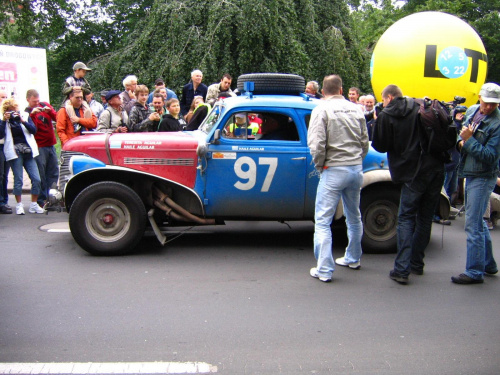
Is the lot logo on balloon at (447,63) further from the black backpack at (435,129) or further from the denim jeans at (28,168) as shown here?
the denim jeans at (28,168)

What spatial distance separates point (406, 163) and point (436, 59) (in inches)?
226

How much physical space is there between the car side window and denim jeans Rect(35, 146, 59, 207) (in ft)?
13.0

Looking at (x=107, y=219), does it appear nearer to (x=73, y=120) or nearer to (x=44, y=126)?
(x=73, y=120)

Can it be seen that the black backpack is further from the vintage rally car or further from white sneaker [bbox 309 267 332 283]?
white sneaker [bbox 309 267 332 283]

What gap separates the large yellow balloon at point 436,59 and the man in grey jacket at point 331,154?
5531 mm

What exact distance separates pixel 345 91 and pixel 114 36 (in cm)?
1077

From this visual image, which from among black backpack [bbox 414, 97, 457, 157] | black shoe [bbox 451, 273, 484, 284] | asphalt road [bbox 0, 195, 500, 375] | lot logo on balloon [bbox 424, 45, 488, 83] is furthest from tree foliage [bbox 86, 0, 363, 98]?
black shoe [bbox 451, 273, 484, 284]

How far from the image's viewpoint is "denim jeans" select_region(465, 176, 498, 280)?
5273 mm

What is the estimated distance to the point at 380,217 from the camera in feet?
21.1

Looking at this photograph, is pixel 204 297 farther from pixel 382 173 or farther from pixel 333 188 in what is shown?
pixel 382 173

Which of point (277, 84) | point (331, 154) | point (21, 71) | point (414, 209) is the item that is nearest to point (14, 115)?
point (277, 84)

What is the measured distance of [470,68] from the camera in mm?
10445

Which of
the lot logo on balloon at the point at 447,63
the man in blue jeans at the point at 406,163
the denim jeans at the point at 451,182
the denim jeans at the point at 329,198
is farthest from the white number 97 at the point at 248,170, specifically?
the lot logo on balloon at the point at 447,63

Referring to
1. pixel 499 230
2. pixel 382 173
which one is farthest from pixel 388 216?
pixel 499 230
